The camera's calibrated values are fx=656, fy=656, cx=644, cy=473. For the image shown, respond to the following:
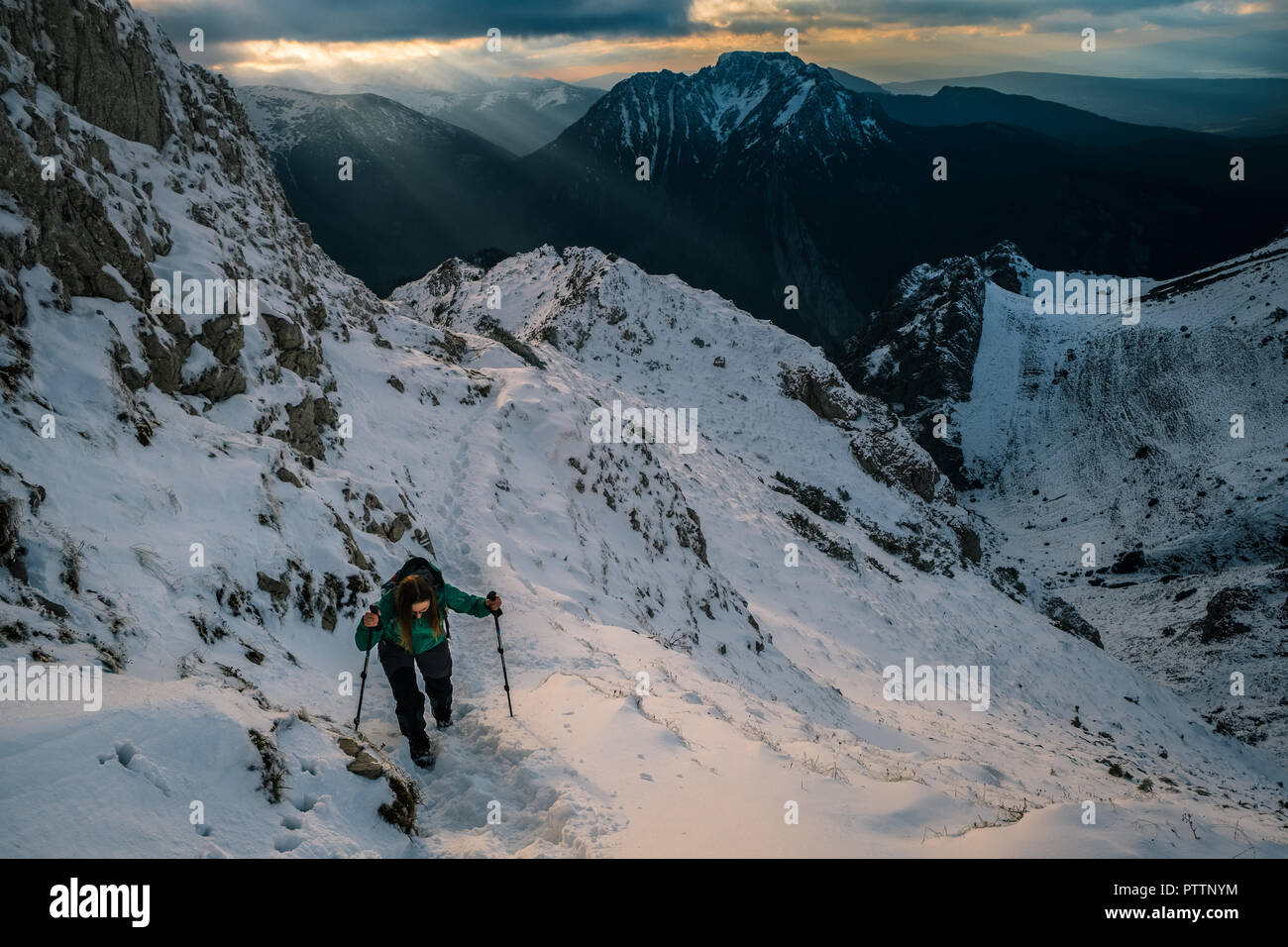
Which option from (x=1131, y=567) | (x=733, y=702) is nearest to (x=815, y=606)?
(x=733, y=702)

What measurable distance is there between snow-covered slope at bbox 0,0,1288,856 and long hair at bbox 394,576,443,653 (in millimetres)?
1255

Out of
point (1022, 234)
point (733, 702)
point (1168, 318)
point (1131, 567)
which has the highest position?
point (1022, 234)

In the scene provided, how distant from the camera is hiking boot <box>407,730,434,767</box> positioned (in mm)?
7289

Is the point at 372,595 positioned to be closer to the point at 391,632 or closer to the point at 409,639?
the point at 391,632

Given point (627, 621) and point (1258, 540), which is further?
point (1258, 540)

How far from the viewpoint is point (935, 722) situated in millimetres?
20031

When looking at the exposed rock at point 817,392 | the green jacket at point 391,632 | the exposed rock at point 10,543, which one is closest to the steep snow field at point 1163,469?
the exposed rock at point 817,392

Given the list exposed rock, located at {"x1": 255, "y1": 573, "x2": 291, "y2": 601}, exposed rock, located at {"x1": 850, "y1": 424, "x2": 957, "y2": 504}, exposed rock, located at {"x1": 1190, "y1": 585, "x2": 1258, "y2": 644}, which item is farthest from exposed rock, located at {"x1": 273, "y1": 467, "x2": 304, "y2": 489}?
exposed rock, located at {"x1": 1190, "y1": 585, "x2": 1258, "y2": 644}

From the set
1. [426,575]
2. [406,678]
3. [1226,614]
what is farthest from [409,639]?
[1226,614]

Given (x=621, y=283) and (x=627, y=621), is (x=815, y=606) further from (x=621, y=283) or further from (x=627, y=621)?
(x=621, y=283)

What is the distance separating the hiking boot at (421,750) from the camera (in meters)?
7.29

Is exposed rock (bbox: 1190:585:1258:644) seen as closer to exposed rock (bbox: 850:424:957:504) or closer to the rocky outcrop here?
exposed rock (bbox: 850:424:957:504)

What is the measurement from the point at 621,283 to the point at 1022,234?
174m
